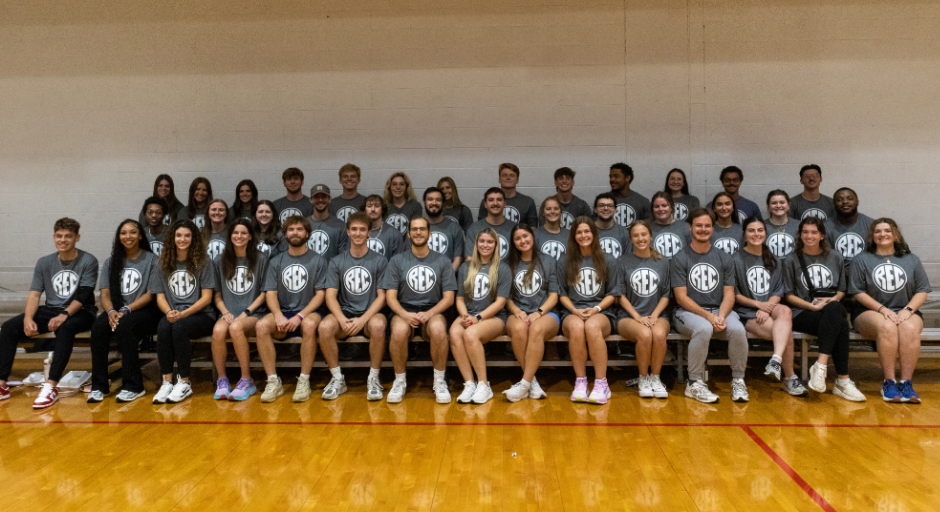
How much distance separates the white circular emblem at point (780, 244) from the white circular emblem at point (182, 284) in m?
4.53

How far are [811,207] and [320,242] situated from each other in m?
4.36

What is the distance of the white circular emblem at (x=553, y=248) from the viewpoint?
211 inches

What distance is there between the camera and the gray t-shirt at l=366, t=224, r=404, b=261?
218 inches

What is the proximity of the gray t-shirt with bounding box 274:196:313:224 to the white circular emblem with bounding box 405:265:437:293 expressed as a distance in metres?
1.71

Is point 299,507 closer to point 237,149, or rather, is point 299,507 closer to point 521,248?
point 521,248

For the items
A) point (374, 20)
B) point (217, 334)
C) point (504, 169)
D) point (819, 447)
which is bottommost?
point (819, 447)

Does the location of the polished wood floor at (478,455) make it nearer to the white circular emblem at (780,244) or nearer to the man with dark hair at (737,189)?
the white circular emblem at (780,244)

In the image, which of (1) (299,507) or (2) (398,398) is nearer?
(1) (299,507)

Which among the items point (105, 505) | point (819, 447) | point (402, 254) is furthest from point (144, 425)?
point (819, 447)

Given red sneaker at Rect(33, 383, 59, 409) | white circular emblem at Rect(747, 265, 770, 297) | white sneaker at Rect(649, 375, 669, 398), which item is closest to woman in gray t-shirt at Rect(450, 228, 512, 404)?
white sneaker at Rect(649, 375, 669, 398)

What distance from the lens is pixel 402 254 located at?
509cm

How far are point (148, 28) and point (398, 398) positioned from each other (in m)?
4.83

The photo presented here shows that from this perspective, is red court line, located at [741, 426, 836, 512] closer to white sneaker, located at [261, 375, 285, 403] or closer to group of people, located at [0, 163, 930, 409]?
group of people, located at [0, 163, 930, 409]

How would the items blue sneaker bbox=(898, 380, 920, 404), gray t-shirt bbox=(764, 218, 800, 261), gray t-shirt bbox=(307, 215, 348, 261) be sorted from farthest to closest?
gray t-shirt bbox=(307, 215, 348, 261), gray t-shirt bbox=(764, 218, 800, 261), blue sneaker bbox=(898, 380, 920, 404)
